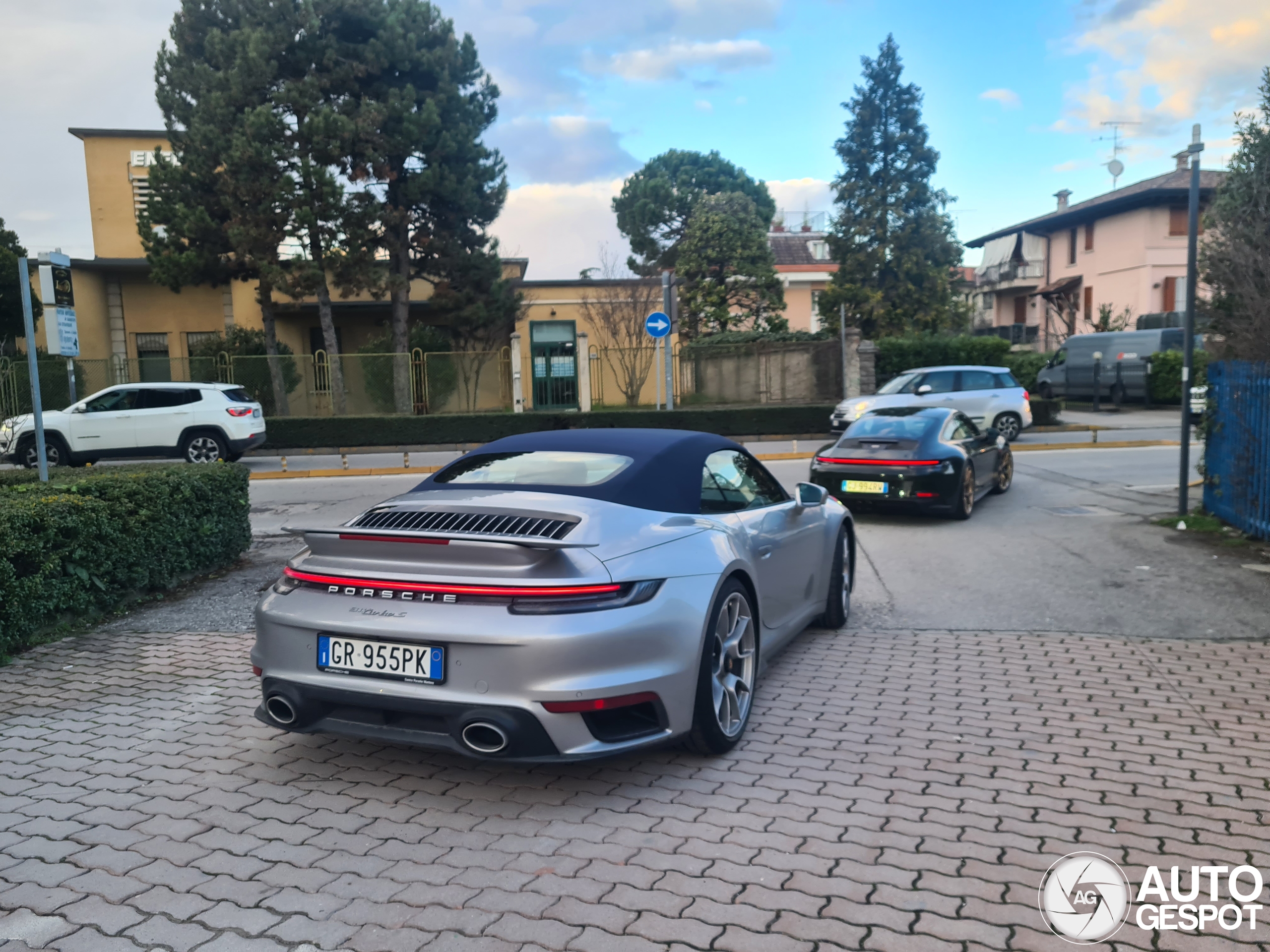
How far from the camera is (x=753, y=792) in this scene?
147 inches

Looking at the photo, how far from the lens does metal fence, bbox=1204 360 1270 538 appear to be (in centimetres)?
845

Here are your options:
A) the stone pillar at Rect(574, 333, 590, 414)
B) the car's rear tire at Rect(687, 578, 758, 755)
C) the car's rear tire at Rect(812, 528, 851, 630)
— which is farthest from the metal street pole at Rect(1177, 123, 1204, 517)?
the stone pillar at Rect(574, 333, 590, 414)

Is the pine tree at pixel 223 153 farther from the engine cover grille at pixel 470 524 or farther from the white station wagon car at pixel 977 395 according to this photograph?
the engine cover grille at pixel 470 524

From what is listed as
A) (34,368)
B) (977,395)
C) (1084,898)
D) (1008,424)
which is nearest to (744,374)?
(977,395)

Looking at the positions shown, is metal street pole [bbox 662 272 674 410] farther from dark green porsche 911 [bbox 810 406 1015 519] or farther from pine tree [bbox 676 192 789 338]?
dark green porsche 911 [bbox 810 406 1015 519]

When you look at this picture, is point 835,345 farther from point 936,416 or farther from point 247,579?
point 247,579

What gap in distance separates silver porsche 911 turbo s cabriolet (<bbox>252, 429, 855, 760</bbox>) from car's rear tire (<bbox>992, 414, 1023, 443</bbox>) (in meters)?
16.5

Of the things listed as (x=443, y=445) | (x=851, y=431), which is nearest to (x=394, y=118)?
(x=443, y=445)

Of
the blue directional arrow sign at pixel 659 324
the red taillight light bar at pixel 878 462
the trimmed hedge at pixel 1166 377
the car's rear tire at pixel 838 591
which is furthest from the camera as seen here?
the trimmed hedge at pixel 1166 377

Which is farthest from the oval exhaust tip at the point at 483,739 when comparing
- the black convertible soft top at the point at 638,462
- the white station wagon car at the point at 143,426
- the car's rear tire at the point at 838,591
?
the white station wagon car at the point at 143,426

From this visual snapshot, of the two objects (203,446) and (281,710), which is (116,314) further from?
(281,710)

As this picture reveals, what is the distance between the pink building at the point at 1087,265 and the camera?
3784 cm

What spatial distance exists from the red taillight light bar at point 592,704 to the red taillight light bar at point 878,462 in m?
7.29

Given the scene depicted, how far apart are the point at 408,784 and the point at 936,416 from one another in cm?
840
